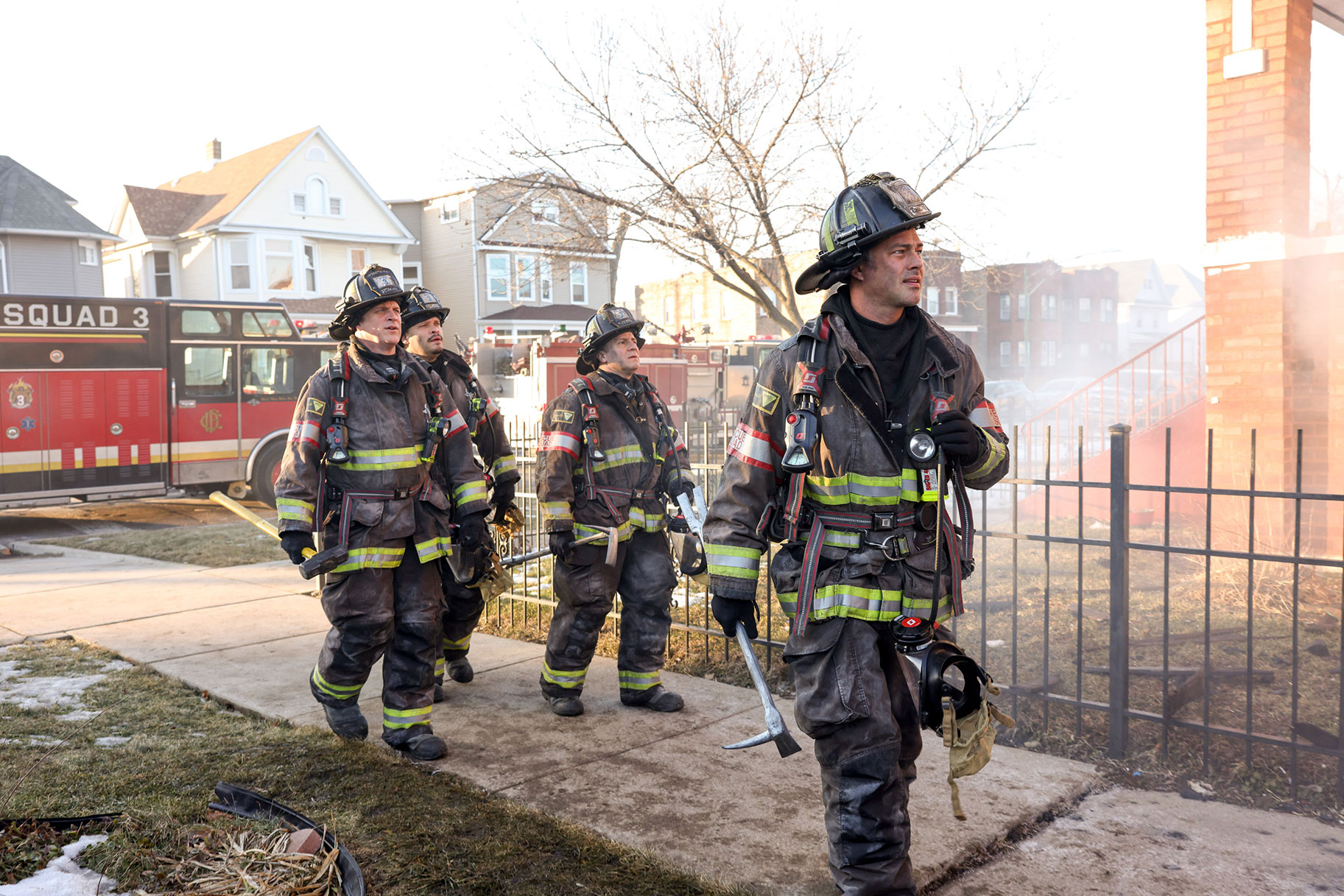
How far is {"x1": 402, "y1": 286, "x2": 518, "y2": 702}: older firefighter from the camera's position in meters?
5.35

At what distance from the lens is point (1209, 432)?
153 inches

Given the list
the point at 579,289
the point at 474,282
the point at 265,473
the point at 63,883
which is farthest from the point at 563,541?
the point at 579,289

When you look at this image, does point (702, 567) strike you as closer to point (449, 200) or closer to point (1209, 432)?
point (1209, 432)

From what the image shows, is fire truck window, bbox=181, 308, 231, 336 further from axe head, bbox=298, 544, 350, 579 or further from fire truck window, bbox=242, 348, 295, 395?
axe head, bbox=298, 544, 350, 579

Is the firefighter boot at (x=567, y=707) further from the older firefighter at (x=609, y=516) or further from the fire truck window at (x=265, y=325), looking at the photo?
the fire truck window at (x=265, y=325)


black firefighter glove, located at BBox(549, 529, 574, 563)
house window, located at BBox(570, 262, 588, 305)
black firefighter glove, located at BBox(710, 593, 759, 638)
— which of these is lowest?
black firefighter glove, located at BBox(549, 529, 574, 563)

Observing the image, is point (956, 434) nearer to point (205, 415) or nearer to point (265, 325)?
point (205, 415)

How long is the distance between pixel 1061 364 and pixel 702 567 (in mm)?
54155

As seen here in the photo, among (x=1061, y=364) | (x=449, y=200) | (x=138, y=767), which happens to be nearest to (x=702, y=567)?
(x=138, y=767)

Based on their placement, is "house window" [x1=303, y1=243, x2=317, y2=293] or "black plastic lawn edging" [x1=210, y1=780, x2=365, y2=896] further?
"house window" [x1=303, y1=243, x2=317, y2=293]

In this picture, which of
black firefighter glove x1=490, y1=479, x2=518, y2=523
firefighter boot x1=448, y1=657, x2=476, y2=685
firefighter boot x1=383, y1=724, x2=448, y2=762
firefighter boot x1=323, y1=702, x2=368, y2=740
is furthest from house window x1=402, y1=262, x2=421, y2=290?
firefighter boot x1=383, y1=724, x2=448, y2=762

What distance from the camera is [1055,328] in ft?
181

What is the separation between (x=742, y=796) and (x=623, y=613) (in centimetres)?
144

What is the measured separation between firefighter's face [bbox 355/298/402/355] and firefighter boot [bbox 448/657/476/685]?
1.91m
